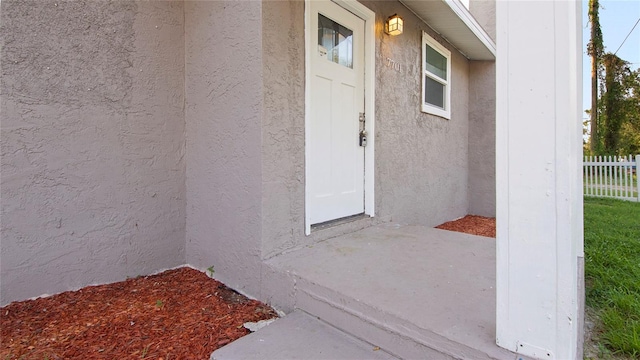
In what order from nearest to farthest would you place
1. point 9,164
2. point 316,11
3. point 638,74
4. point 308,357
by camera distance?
point 308,357, point 9,164, point 316,11, point 638,74

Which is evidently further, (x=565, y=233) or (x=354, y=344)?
(x=354, y=344)

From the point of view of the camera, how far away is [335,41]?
330 centimetres

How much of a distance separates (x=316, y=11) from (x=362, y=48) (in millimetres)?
758

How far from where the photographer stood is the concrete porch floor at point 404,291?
1512 millimetres

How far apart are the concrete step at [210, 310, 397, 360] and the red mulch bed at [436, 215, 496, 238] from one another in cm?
389

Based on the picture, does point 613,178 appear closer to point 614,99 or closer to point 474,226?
point 474,226

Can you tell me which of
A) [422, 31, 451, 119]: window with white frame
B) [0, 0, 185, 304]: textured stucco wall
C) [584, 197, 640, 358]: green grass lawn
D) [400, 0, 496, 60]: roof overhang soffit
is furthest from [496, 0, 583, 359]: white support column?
[422, 31, 451, 119]: window with white frame

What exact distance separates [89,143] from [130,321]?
136 cm

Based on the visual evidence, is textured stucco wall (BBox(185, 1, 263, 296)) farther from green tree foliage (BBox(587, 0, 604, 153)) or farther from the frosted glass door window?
green tree foliage (BBox(587, 0, 604, 153))

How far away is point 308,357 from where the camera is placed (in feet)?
5.37

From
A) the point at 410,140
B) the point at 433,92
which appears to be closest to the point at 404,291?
the point at 410,140

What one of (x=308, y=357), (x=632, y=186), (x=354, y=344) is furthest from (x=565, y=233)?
(x=632, y=186)

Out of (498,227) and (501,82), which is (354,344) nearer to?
(498,227)

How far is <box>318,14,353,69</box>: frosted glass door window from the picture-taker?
10.3ft
